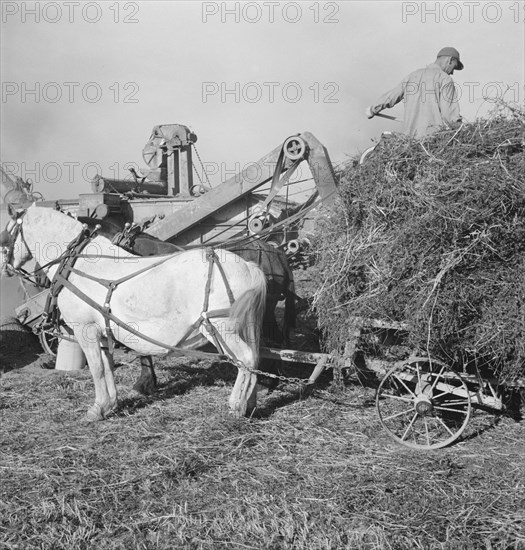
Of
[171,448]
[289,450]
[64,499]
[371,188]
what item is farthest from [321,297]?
[64,499]

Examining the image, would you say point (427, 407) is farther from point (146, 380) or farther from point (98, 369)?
point (146, 380)

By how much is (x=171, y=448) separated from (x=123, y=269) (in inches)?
69.6

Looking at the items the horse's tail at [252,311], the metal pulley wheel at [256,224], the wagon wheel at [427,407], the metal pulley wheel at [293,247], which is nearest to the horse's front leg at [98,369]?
the horse's tail at [252,311]

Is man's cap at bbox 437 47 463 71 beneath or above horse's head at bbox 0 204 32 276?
above

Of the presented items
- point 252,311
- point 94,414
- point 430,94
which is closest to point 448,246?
point 252,311

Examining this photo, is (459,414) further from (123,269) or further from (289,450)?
(123,269)

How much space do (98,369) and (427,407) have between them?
3.17m

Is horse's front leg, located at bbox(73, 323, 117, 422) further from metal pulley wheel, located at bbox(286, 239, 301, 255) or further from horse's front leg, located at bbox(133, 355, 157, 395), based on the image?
metal pulley wheel, located at bbox(286, 239, 301, 255)

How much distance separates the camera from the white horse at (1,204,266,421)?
18.2 ft

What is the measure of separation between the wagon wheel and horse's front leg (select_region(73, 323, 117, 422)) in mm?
2689

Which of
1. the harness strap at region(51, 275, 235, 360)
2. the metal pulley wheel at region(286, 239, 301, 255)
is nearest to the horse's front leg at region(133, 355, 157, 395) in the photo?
the harness strap at region(51, 275, 235, 360)

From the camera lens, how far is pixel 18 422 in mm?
6047

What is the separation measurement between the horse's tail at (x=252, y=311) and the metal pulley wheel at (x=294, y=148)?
2.32 m

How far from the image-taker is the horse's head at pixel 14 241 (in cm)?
629
